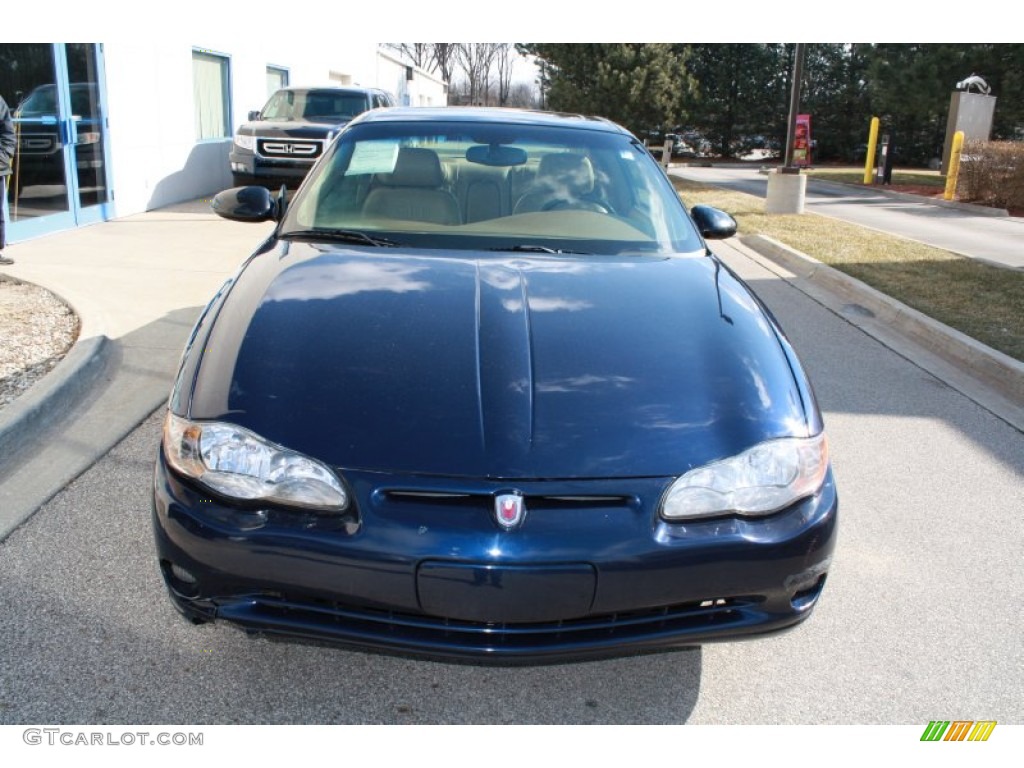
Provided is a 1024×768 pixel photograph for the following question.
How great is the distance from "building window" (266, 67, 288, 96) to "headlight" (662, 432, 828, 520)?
18.2 meters

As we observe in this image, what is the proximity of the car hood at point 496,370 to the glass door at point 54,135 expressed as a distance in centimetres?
760

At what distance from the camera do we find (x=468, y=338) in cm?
272

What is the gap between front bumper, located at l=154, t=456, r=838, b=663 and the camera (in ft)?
7.16

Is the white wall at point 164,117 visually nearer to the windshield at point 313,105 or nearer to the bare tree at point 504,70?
the windshield at point 313,105

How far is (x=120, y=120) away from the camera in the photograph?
1164cm

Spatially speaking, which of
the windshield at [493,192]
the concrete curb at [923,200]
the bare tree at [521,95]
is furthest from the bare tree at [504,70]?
the windshield at [493,192]

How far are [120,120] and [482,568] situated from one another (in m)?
11.4

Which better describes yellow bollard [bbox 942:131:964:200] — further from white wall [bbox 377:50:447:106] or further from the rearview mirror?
the rearview mirror

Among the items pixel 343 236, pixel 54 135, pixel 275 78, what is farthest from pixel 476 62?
pixel 343 236

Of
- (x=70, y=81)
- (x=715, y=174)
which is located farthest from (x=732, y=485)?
(x=715, y=174)

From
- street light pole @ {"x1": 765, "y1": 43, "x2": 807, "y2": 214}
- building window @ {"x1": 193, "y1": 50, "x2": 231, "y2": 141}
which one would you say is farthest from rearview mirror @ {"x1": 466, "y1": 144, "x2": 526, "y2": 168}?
street light pole @ {"x1": 765, "y1": 43, "x2": 807, "y2": 214}
